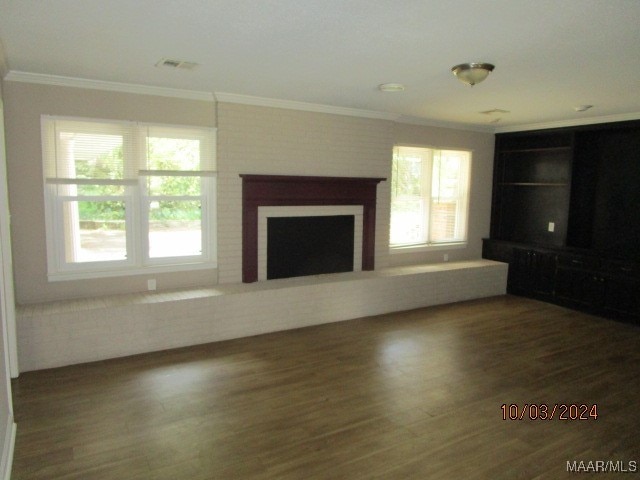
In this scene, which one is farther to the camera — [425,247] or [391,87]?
[425,247]

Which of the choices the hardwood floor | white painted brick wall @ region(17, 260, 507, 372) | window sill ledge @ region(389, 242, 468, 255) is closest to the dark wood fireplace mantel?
white painted brick wall @ region(17, 260, 507, 372)

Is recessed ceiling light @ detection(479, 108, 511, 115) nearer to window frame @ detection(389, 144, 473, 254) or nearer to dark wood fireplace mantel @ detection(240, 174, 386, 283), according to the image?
window frame @ detection(389, 144, 473, 254)

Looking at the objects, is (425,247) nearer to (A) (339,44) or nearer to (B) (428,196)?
(B) (428,196)

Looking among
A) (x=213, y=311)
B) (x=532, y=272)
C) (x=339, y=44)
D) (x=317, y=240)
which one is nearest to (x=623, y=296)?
(x=532, y=272)

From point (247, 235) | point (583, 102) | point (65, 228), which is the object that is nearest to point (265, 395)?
point (247, 235)

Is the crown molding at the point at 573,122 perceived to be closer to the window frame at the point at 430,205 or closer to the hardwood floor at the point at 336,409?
the window frame at the point at 430,205

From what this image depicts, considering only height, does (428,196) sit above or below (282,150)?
below

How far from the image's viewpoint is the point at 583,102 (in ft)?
15.0

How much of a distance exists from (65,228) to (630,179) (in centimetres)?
666

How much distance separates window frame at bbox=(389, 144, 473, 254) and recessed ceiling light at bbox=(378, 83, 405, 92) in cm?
187

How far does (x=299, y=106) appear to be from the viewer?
491 cm

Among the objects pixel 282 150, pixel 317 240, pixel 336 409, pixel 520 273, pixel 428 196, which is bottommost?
pixel 336 409

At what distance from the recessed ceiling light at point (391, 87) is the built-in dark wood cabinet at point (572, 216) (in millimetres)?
3280
